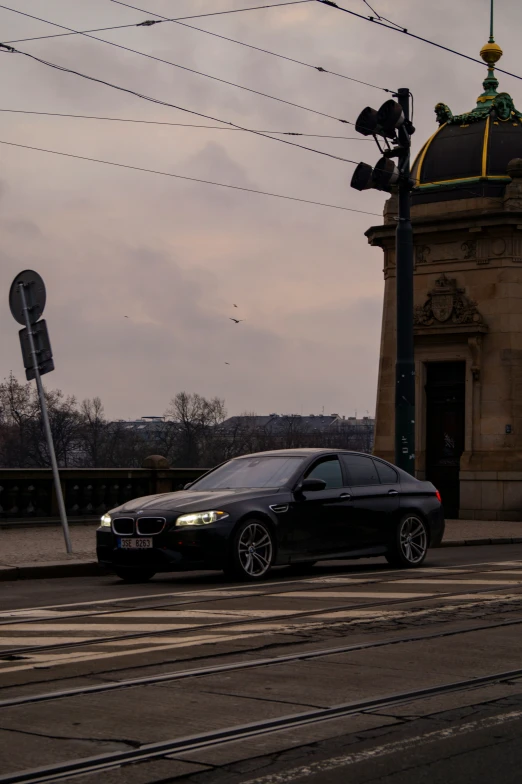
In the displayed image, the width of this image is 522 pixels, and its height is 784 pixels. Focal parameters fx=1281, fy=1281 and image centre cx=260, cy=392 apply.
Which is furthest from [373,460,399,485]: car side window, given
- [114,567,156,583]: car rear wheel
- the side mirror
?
[114,567,156,583]: car rear wheel

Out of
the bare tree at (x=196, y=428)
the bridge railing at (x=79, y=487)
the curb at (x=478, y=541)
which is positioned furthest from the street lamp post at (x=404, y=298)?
the bare tree at (x=196, y=428)

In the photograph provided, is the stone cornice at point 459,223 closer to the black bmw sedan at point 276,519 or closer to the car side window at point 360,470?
the black bmw sedan at point 276,519

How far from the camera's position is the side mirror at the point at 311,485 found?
14234 millimetres

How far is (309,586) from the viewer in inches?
522

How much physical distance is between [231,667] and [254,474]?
6.67m

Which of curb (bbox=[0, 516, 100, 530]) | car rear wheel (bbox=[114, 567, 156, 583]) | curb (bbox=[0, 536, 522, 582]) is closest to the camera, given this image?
car rear wheel (bbox=[114, 567, 156, 583])

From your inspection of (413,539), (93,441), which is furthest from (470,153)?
(93,441)

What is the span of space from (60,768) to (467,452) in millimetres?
24526

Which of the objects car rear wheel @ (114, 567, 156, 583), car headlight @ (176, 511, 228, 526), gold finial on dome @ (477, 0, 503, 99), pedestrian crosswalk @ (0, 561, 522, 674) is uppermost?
gold finial on dome @ (477, 0, 503, 99)

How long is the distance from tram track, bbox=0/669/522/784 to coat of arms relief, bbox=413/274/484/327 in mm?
22312

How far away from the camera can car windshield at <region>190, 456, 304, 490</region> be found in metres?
14.4

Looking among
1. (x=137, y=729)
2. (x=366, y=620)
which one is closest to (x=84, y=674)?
(x=137, y=729)

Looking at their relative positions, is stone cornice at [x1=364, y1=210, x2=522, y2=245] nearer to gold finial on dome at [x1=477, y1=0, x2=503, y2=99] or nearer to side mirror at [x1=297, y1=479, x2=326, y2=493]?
gold finial on dome at [x1=477, y1=0, x2=503, y2=99]

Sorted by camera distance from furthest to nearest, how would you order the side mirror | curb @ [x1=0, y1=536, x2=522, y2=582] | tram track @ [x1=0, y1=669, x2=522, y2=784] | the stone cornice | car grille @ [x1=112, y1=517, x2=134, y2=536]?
the stone cornice
curb @ [x1=0, y1=536, x2=522, y2=582]
the side mirror
car grille @ [x1=112, y1=517, x2=134, y2=536]
tram track @ [x1=0, y1=669, x2=522, y2=784]
